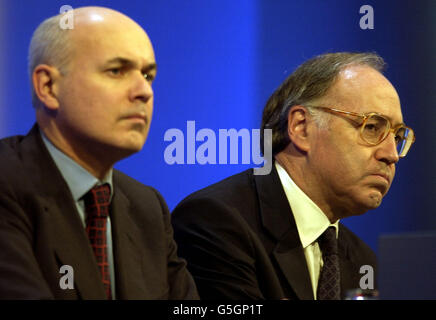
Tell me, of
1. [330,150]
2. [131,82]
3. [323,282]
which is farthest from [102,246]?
[330,150]

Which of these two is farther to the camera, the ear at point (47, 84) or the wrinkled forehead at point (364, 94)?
the wrinkled forehead at point (364, 94)

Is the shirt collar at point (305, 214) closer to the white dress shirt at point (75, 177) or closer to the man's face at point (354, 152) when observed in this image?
the man's face at point (354, 152)

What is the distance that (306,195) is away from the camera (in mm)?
2412

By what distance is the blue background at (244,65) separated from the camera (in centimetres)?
217

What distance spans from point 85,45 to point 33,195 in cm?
35

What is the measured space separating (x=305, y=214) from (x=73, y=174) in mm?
985

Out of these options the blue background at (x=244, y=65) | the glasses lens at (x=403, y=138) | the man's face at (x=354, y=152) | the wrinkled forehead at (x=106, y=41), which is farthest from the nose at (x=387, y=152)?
the wrinkled forehead at (x=106, y=41)

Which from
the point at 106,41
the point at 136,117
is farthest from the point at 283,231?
the point at 106,41

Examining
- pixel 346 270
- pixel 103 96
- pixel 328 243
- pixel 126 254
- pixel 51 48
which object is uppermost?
pixel 51 48

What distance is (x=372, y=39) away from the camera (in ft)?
10.4

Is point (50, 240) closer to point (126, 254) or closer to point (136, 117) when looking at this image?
point (126, 254)

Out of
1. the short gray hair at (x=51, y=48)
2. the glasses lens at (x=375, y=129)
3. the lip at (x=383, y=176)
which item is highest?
the short gray hair at (x=51, y=48)

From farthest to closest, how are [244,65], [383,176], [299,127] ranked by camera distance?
[244,65] → [299,127] → [383,176]
